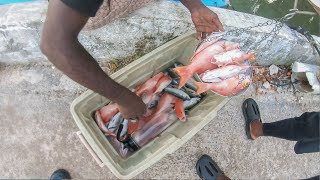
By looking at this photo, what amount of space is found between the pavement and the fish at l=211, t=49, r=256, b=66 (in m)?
0.60

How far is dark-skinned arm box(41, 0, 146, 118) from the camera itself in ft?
5.01

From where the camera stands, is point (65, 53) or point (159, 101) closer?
point (65, 53)

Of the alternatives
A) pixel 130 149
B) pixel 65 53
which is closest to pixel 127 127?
pixel 130 149

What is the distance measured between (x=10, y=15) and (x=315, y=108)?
3193 millimetres

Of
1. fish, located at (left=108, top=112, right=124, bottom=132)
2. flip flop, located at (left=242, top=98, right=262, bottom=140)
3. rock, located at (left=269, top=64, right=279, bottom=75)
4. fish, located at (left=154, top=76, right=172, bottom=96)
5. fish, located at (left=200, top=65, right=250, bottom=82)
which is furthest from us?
rock, located at (left=269, top=64, right=279, bottom=75)

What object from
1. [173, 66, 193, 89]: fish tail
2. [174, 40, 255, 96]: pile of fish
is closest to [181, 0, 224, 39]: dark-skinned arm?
[174, 40, 255, 96]: pile of fish

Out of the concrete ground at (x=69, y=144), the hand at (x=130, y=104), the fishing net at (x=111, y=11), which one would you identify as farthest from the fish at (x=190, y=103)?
the fishing net at (x=111, y=11)

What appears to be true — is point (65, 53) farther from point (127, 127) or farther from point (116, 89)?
point (127, 127)

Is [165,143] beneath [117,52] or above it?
beneath

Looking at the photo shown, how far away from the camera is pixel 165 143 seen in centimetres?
288

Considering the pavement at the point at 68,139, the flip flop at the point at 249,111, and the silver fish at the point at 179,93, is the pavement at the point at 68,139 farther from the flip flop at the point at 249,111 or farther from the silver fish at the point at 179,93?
the silver fish at the point at 179,93

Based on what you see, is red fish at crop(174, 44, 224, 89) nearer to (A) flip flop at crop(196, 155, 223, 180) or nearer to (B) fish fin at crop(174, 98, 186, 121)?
(B) fish fin at crop(174, 98, 186, 121)

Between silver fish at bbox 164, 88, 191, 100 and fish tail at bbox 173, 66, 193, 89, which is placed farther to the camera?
silver fish at bbox 164, 88, 191, 100

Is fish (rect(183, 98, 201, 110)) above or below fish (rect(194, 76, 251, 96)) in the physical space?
below
